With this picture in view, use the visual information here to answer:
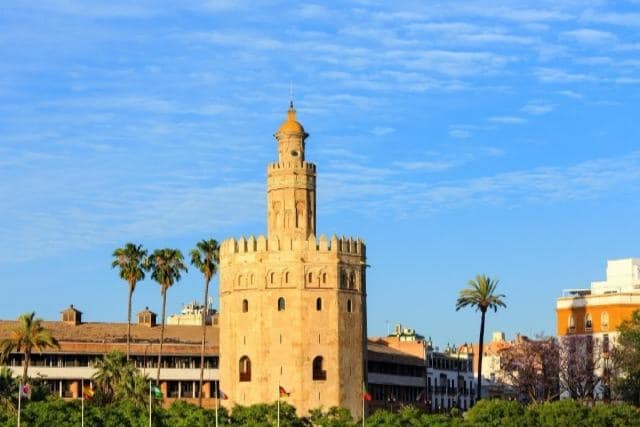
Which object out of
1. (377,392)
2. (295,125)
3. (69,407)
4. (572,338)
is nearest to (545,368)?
(572,338)

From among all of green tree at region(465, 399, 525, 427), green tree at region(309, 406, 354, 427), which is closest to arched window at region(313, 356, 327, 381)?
green tree at region(309, 406, 354, 427)

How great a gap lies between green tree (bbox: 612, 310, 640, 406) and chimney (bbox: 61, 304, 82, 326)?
45921 millimetres

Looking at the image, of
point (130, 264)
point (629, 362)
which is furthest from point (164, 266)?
point (629, 362)

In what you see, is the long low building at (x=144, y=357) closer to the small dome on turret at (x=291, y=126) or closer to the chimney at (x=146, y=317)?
the chimney at (x=146, y=317)

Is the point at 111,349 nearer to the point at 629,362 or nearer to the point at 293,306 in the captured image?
the point at 293,306

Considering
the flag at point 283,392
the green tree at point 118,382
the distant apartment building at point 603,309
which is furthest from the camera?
the distant apartment building at point 603,309

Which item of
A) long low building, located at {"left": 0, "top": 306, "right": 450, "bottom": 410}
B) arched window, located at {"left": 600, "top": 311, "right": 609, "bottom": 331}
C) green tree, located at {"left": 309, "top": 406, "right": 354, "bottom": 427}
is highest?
arched window, located at {"left": 600, "top": 311, "right": 609, "bottom": 331}

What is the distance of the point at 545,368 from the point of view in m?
117

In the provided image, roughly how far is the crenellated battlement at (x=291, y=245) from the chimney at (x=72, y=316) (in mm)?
25386

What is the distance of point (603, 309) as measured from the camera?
121m

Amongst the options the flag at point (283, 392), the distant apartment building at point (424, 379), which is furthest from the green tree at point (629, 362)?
the flag at point (283, 392)

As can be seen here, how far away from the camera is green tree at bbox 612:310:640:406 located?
106 m

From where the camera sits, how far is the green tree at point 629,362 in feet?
348

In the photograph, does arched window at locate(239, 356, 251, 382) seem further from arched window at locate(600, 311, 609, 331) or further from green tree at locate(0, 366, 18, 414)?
arched window at locate(600, 311, 609, 331)
